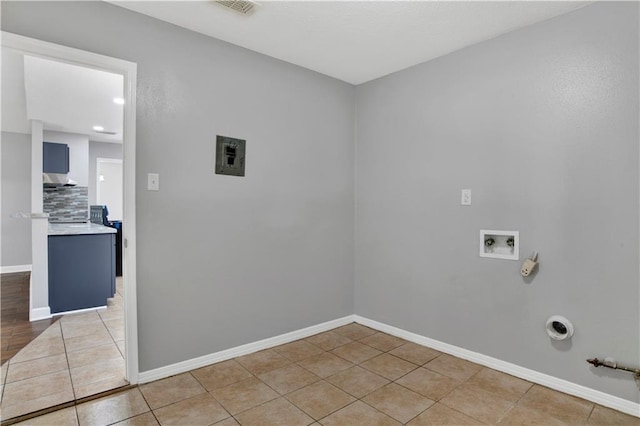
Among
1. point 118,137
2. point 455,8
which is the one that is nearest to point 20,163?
point 118,137

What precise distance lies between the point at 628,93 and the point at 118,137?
7.07 metres

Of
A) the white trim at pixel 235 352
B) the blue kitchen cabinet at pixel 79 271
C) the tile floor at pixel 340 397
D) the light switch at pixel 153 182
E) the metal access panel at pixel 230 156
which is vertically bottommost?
the tile floor at pixel 340 397

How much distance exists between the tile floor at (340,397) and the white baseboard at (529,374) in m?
0.05

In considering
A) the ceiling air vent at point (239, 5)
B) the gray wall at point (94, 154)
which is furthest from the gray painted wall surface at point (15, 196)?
the ceiling air vent at point (239, 5)

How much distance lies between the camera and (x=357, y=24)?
88.8 inches

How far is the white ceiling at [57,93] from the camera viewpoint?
2803 mm

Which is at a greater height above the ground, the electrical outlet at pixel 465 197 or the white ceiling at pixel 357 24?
the white ceiling at pixel 357 24

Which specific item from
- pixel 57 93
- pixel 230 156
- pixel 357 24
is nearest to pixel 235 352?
pixel 230 156

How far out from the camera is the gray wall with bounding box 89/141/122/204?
22.2 feet

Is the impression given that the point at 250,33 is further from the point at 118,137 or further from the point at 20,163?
the point at 20,163

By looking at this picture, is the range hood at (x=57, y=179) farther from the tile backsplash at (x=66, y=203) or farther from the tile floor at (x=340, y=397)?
the tile floor at (x=340, y=397)

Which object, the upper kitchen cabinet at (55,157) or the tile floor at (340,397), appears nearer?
the tile floor at (340,397)

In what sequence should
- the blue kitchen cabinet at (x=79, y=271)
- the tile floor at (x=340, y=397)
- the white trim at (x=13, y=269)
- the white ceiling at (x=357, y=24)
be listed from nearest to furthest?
the tile floor at (x=340, y=397) → the white ceiling at (x=357, y=24) → the blue kitchen cabinet at (x=79, y=271) → the white trim at (x=13, y=269)

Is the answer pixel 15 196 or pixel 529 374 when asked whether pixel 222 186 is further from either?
pixel 15 196
